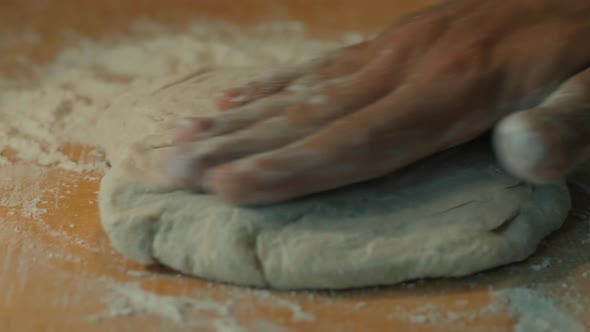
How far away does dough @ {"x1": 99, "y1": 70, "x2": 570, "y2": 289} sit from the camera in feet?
3.26

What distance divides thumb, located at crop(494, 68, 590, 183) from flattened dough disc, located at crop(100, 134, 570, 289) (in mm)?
99

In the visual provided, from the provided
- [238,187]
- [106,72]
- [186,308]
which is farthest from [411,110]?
[106,72]

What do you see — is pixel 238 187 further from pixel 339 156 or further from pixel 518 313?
pixel 518 313

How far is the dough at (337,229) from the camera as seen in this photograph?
3.26ft

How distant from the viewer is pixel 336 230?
3.34 ft

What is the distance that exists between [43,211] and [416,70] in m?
0.69

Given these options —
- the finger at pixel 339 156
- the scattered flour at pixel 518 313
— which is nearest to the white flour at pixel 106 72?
the finger at pixel 339 156

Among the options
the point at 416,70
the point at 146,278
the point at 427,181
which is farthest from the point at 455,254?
the point at 146,278

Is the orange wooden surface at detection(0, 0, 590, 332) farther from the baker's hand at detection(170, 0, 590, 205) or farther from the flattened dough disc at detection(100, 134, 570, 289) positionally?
the baker's hand at detection(170, 0, 590, 205)

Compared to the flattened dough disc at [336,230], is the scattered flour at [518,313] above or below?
below

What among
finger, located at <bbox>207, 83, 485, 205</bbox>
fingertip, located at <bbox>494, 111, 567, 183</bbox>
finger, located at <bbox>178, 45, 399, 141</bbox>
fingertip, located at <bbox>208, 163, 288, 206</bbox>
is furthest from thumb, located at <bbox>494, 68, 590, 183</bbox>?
fingertip, located at <bbox>208, 163, 288, 206</bbox>

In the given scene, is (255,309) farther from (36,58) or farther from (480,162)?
(36,58)

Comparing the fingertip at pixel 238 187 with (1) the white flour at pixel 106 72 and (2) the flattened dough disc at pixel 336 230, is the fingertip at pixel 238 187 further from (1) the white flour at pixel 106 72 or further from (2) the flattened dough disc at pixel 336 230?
(1) the white flour at pixel 106 72

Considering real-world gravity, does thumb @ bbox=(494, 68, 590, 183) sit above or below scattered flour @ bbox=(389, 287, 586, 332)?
above
